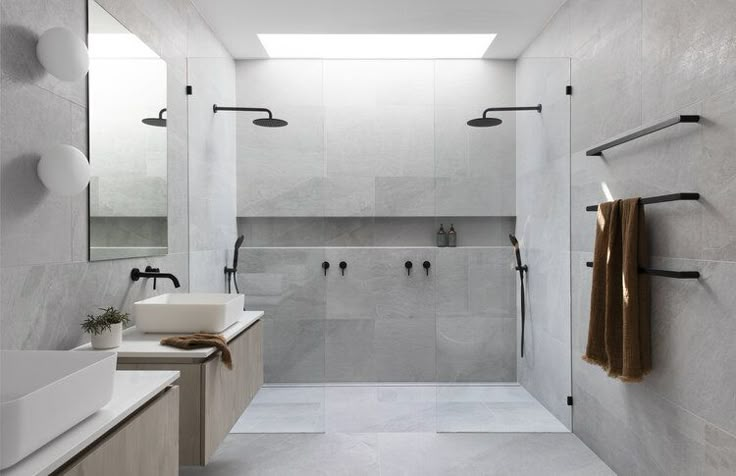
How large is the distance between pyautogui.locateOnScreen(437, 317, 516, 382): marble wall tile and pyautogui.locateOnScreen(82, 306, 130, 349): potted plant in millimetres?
1890

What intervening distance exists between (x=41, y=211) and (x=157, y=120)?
3.79 ft

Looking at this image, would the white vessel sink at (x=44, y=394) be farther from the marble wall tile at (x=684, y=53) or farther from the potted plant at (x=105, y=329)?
the marble wall tile at (x=684, y=53)

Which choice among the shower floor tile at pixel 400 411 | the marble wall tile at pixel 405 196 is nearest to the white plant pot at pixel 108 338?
the shower floor tile at pixel 400 411

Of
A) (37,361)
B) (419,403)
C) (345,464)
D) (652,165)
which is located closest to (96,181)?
(37,361)

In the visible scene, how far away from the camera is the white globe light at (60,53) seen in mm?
1829

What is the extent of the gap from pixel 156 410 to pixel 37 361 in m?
0.35

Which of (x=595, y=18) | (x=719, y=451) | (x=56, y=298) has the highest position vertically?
Result: (x=595, y=18)

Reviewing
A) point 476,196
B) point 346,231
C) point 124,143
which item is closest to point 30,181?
point 124,143

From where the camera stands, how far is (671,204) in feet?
7.47

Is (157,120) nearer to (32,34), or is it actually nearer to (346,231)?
(32,34)

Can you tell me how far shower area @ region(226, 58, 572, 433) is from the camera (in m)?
3.32

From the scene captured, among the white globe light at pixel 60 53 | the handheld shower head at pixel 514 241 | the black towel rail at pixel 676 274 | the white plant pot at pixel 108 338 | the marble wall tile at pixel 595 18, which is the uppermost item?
the marble wall tile at pixel 595 18

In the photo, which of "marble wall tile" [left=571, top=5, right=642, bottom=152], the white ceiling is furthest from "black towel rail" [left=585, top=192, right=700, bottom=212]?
the white ceiling

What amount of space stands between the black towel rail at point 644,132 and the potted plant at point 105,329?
232 centimetres
